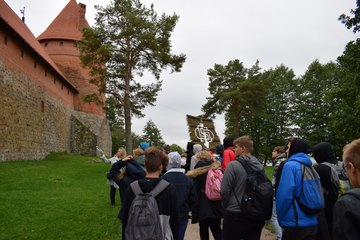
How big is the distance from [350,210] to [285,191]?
1.73 m

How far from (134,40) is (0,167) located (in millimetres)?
10329

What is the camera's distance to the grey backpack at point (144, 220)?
302 cm

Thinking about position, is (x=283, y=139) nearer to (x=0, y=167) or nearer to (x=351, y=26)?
(x=351, y=26)

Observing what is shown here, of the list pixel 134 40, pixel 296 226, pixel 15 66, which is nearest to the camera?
pixel 296 226

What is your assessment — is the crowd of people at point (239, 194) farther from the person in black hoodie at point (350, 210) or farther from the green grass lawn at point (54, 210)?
the green grass lawn at point (54, 210)

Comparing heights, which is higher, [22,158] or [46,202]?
[22,158]

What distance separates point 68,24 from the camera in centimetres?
3469

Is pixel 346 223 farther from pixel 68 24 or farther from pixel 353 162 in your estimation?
pixel 68 24

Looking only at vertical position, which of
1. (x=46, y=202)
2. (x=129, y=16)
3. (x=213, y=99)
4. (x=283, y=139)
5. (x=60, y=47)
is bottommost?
(x=46, y=202)

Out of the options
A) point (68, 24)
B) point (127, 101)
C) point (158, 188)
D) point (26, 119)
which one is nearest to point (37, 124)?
point (26, 119)

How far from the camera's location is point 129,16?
1886 centimetres

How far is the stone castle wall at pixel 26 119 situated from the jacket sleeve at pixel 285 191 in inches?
632

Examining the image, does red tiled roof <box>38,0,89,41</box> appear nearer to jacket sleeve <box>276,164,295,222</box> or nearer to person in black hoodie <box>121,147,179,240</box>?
person in black hoodie <box>121,147,179,240</box>

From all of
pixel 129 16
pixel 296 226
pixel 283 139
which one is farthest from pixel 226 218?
pixel 283 139
